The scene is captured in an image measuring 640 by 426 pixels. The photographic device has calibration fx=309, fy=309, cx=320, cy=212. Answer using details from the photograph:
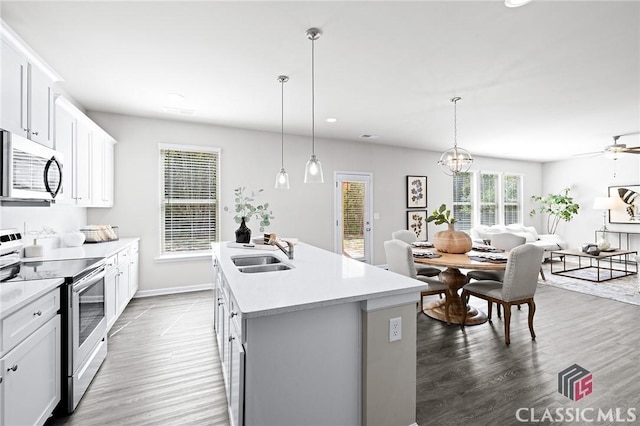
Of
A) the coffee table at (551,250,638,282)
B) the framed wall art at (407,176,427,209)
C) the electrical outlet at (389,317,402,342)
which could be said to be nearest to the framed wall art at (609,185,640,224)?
the coffee table at (551,250,638,282)

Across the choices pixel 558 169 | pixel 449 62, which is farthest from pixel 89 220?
pixel 558 169

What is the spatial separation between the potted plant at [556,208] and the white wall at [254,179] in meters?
3.19

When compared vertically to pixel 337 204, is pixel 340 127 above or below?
above

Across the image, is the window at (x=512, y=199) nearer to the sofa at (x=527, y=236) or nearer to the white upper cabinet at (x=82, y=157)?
the sofa at (x=527, y=236)

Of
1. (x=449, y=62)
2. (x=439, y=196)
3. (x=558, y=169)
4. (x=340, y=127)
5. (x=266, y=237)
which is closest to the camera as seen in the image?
(x=449, y=62)

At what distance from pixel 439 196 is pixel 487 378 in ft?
18.0

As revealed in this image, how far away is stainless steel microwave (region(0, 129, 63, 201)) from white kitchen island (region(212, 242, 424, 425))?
1590 mm

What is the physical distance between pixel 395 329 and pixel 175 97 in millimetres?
3613

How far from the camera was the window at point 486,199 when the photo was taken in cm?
775

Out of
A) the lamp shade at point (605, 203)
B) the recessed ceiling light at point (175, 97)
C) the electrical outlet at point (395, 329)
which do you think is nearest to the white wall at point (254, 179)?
the recessed ceiling light at point (175, 97)

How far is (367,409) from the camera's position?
163cm

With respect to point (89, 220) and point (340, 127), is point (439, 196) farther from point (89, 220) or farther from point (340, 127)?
point (89, 220)

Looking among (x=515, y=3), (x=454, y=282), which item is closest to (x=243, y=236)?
(x=454, y=282)

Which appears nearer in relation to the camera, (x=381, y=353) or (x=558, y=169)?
(x=381, y=353)
